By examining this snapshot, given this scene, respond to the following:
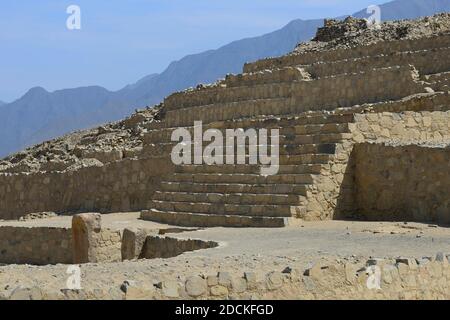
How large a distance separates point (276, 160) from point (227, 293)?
27.0ft

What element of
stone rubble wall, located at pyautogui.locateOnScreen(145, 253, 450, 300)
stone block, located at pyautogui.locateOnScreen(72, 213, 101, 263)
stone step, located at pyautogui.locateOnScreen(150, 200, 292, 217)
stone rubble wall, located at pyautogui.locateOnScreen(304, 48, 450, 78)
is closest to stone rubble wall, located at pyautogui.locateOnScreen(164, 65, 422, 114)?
stone rubble wall, located at pyautogui.locateOnScreen(304, 48, 450, 78)

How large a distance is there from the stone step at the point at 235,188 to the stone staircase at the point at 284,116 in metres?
0.02

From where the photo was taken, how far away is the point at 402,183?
49.6 feet

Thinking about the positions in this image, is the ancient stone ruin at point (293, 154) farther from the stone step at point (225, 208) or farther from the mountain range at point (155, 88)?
the mountain range at point (155, 88)

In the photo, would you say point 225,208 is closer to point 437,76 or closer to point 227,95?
point 437,76

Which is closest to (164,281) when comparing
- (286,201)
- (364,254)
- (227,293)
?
(227,293)

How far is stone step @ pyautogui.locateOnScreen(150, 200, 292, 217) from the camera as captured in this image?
1523 cm

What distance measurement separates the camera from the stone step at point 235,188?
15.4 m

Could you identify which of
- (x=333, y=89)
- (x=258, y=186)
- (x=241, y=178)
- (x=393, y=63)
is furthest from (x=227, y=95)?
(x=258, y=186)

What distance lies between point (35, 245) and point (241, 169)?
4.48 metres

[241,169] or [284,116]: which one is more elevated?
[284,116]

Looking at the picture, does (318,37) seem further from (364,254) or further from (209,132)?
(364,254)

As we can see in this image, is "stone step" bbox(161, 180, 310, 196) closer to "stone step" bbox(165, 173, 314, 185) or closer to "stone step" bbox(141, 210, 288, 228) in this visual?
"stone step" bbox(165, 173, 314, 185)

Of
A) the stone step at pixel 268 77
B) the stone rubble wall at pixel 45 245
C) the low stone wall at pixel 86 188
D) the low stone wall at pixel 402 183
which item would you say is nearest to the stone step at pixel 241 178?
the low stone wall at pixel 402 183
